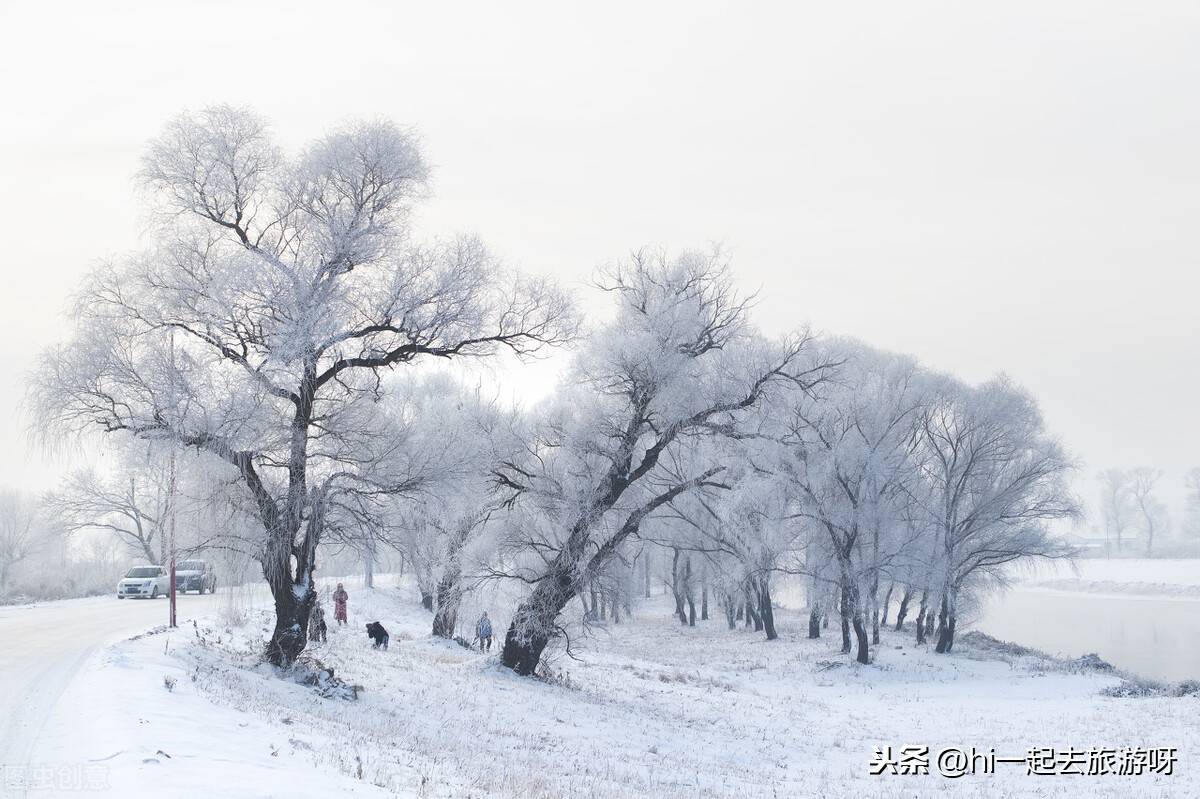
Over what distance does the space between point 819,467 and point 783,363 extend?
10.9m

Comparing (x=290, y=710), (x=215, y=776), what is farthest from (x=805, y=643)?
(x=215, y=776)

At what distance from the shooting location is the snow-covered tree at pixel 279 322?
47.1ft

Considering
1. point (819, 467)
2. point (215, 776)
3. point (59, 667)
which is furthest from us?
point (819, 467)

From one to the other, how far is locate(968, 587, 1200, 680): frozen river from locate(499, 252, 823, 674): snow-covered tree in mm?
22993

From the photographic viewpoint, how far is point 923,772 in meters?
14.6

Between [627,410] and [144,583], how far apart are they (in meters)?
26.0

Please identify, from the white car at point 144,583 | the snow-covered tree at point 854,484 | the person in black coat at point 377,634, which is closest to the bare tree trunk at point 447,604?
the person in black coat at point 377,634

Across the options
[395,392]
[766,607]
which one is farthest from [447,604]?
[766,607]

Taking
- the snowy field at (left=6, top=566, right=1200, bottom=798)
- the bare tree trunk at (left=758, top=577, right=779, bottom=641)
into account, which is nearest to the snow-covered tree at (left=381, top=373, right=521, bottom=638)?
the snowy field at (left=6, top=566, right=1200, bottom=798)

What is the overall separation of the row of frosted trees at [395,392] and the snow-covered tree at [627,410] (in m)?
0.06

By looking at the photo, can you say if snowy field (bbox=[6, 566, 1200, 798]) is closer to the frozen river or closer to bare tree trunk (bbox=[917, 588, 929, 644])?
bare tree trunk (bbox=[917, 588, 929, 644])

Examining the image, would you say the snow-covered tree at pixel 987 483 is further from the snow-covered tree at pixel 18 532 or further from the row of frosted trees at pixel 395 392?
the snow-covered tree at pixel 18 532

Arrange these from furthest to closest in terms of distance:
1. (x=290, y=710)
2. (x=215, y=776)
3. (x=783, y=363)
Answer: (x=783, y=363) → (x=290, y=710) → (x=215, y=776)

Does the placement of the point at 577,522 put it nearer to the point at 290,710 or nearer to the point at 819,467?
the point at 290,710
